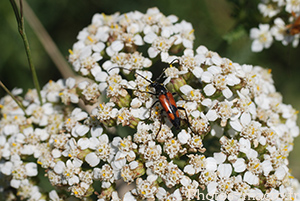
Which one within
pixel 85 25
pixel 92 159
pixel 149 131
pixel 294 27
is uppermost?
pixel 85 25

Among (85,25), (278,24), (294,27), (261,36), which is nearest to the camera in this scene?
(294,27)

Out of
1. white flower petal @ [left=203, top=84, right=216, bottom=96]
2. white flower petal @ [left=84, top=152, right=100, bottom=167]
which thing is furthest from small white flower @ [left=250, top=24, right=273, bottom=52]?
white flower petal @ [left=84, top=152, right=100, bottom=167]

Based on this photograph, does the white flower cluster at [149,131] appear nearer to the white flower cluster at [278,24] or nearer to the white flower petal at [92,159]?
the white flower petal at [92,159]

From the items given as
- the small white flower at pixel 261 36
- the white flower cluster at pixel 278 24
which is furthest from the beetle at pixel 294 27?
the small white flower at pixel 261 36

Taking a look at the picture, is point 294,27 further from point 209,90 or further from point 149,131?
point 149,131

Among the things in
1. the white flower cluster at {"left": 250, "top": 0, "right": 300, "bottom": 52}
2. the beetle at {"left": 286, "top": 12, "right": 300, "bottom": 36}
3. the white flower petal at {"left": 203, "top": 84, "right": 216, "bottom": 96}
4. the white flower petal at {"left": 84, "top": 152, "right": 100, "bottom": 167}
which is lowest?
the white flower petal at {"left": 203, "top": 84, "right": 216, "bottom": 96}

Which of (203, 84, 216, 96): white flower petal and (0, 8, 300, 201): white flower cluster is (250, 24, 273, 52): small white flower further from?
(203, 84, 216, 96): white flower petal

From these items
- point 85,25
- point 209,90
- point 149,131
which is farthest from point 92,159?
point 85,25
